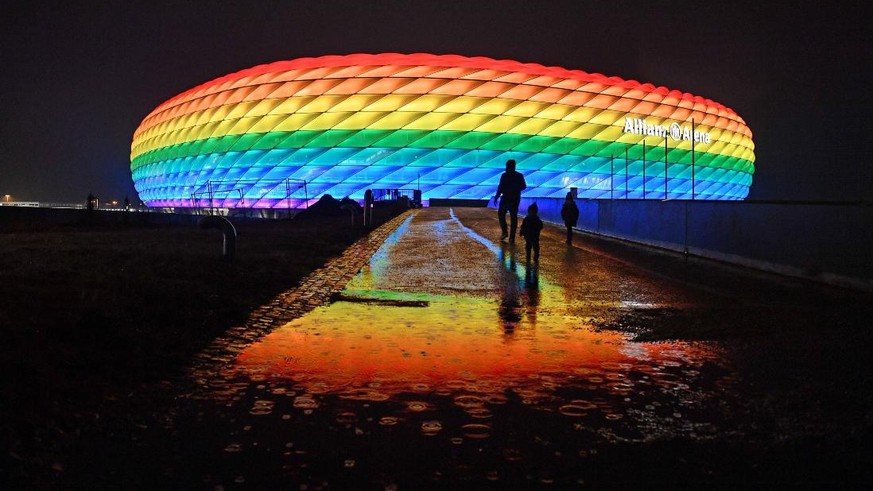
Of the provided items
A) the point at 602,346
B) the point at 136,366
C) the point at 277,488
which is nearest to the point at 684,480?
the point at 277,488

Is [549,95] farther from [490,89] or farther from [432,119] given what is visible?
[432,119]

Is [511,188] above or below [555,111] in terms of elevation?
below

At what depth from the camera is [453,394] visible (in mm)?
4133

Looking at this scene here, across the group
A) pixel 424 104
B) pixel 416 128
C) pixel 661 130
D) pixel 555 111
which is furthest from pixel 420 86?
pixel 661 130

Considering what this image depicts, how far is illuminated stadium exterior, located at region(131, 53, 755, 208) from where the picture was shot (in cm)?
5312

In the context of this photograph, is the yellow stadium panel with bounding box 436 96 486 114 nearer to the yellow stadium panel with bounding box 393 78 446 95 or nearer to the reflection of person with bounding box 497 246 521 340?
the yellow stadium panel with bounding box 393 78 446 95

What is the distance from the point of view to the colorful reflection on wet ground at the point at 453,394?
3.07 metres

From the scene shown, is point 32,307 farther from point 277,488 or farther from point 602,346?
point 602,346

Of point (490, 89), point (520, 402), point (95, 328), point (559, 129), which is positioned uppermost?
point (490, 89)

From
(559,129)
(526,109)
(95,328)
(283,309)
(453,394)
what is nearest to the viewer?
(453,394)

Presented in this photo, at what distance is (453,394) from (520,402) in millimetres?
383

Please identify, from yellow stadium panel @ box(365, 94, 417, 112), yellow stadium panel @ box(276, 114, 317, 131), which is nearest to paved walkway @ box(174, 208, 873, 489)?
yellow stadium panel @ box(365, 94, 417, 112)

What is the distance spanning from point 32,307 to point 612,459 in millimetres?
4431

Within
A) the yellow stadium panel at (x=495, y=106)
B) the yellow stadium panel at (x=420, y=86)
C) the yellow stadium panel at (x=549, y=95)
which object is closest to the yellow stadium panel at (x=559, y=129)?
the yellow stadium panel at (x=549, y=95)
